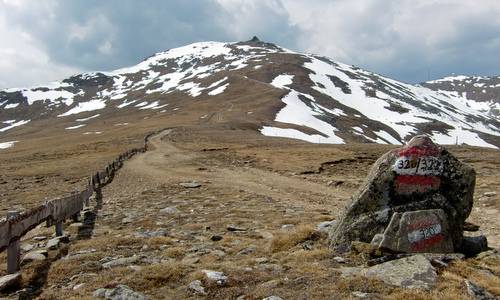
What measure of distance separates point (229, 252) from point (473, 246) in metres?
6.18

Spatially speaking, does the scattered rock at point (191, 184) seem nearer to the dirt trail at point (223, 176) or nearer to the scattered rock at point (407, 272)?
the dirt trail at point (223, 176)

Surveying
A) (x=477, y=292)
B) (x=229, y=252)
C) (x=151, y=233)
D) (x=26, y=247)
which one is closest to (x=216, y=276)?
(x=229, y=252)

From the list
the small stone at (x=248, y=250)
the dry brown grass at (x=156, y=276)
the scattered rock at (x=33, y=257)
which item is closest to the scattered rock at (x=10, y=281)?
the scattered rock at (x=33, y=257)

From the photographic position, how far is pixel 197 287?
9.87 m

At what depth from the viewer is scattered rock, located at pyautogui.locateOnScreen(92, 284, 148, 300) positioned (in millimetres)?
9438

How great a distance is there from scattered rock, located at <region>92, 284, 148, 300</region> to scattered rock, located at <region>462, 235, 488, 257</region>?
798 centimetres

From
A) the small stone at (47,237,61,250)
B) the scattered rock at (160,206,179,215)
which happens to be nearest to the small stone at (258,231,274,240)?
the scattered rock at (160,206,179,215)

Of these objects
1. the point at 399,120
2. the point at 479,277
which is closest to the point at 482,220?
the point at 479,277

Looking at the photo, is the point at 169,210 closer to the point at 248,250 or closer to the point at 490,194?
the point at 248,250

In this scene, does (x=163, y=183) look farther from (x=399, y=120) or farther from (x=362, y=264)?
(x=399, y=120)

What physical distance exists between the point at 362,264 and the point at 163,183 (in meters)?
Answer: 21.2

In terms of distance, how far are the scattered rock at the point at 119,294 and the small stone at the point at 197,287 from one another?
950 mm

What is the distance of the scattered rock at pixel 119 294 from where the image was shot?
372 inches

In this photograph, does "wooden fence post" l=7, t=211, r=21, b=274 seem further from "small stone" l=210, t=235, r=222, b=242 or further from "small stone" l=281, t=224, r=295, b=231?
"small stone" l=281, t=224, r=295, b=231
